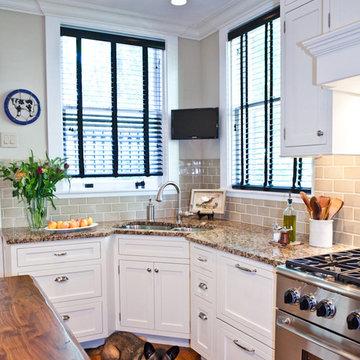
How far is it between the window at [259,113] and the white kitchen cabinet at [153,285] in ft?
3.01

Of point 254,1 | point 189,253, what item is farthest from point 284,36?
point 189,253

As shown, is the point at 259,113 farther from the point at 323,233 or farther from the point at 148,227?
the point at 148,227

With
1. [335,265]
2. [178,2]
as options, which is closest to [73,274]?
[335,265]

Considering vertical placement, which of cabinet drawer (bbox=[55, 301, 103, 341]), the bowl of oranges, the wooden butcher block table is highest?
the bowl of oranges

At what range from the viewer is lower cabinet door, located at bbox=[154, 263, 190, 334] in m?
2.84

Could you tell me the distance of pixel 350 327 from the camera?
151 cm

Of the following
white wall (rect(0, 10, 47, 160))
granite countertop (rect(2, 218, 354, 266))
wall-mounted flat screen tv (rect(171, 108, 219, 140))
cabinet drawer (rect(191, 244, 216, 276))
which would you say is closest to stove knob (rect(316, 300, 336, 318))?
granite countertop (rect(2, 218, 354, 266))

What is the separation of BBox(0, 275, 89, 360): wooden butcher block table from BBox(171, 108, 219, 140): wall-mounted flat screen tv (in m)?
2.39

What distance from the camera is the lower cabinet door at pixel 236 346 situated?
2082mm

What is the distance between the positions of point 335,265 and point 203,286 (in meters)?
1.03

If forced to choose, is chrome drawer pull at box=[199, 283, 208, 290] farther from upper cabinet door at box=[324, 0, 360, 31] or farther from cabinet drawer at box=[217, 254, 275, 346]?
upper cabinet door at box=[324, 0, 360, 31]

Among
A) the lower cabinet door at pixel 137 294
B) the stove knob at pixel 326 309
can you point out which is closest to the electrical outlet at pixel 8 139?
the lower cabinet door at pixel 137 294

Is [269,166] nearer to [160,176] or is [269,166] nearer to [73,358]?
[160,176]

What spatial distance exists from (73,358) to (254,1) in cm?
297
